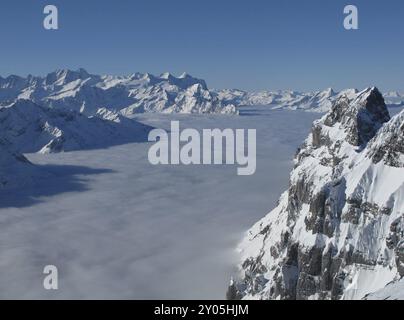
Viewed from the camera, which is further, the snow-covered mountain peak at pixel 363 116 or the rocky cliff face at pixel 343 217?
the snow-covered mountain peak at pixel 363 116

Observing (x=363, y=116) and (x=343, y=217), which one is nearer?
(x=343, y=217)

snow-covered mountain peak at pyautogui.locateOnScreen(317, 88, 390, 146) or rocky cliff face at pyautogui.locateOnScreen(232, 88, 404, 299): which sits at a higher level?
snow-covered mountain peak at pyautogui.locateOnScreen(317, 88, 390, 146)

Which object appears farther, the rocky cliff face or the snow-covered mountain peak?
the snow-covered mountain peak

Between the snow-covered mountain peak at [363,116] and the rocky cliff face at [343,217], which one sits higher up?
the snow-covered mountain peak at [363,116]

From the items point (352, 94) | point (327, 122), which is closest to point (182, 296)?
point (327, 122)

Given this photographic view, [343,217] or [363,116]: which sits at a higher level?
[363,116]

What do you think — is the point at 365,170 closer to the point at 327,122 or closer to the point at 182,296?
the point at 327,122

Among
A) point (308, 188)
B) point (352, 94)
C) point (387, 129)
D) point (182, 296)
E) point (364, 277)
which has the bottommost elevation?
point (182, 296)
